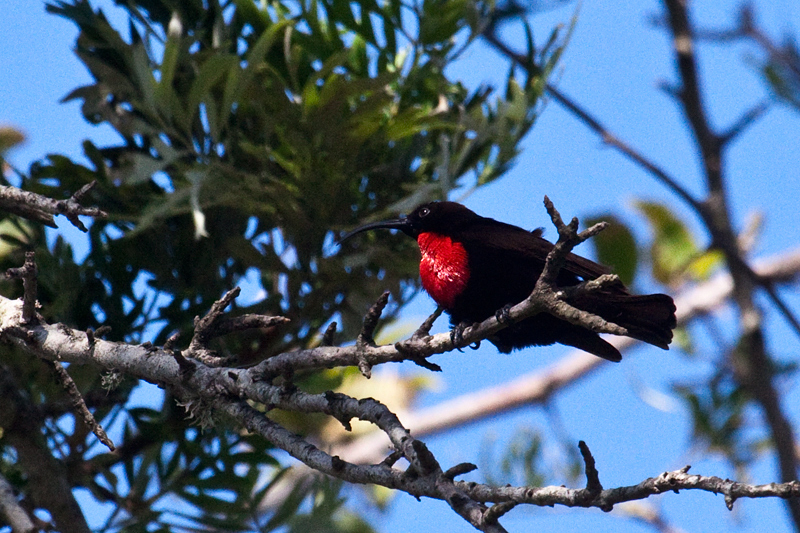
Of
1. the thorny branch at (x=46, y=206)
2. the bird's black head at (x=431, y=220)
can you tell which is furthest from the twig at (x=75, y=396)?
the bird's black head at (x=431, y=220)

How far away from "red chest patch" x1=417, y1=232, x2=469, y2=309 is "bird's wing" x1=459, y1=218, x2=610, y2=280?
73 millimetres

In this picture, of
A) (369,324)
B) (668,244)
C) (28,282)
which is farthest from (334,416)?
(668,244)

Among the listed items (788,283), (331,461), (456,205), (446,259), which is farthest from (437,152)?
(788,283)

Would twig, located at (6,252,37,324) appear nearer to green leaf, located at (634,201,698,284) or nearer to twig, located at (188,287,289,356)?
twig, located at (188,287,289,356)

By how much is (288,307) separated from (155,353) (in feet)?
3.21

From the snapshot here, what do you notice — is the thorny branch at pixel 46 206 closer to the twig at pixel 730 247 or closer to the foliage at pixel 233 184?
the foliage at pixel 233 184

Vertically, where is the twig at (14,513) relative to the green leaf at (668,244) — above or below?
below

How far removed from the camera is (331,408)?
1.94 metres

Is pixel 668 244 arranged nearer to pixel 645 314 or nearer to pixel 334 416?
pixel 645 314

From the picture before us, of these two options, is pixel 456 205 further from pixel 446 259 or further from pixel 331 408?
pixel 331 408

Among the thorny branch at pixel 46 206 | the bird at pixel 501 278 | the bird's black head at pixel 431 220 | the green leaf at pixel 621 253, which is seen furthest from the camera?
the green leaf at pixel 621 253

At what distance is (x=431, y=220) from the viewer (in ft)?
10.7

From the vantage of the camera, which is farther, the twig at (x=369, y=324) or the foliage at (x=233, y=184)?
the foliage at (x=233, y=184)

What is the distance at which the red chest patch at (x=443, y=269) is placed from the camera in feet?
9.69
